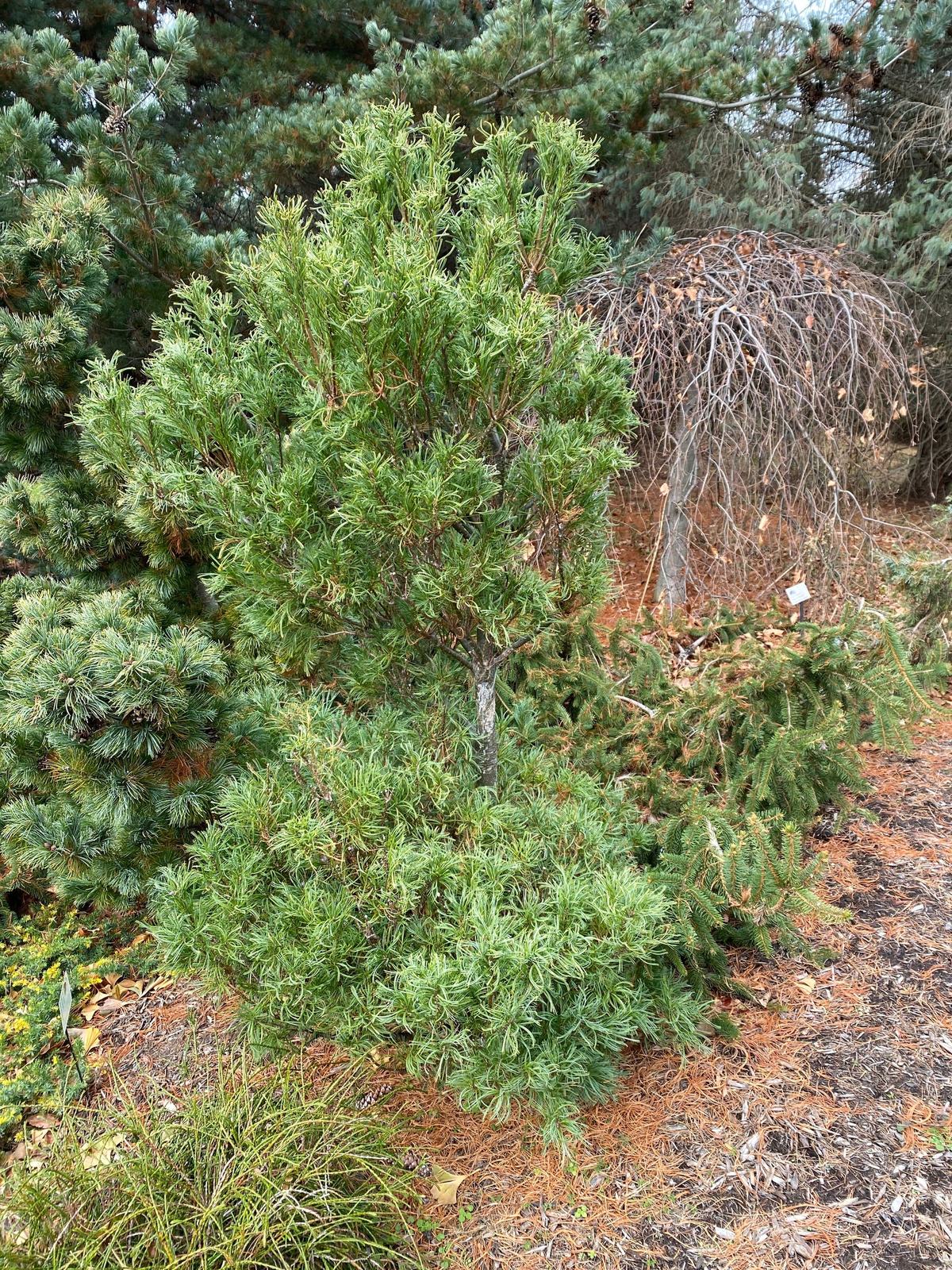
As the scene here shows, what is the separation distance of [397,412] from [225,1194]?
5.39 ft

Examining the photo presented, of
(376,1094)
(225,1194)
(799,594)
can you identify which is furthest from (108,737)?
(799,594)

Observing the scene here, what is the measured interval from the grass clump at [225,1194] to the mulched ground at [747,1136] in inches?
6.0

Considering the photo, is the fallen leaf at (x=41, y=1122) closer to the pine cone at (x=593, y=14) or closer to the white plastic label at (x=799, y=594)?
the white plastic label at (x=799, y=594)

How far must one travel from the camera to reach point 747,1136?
5.77ft

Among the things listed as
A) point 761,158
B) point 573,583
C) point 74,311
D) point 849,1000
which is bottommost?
point 849,1000

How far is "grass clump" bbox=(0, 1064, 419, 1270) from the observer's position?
1319 millimetres

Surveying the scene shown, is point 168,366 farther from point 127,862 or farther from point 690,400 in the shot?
point 690,400

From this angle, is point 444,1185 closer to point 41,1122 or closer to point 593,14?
point 41,1122

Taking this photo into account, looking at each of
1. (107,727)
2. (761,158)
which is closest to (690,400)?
(761,158)

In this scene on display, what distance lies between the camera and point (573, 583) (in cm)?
179

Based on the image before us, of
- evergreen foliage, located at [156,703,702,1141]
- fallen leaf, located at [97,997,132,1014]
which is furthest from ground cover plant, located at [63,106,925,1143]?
fallen leaf, located at [97,997,132,1014]

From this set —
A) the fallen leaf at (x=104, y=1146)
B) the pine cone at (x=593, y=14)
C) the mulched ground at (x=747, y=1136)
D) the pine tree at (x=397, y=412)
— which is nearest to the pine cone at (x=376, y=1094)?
the mulched ground at (x=747, y=1136)

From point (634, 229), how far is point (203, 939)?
5261mm

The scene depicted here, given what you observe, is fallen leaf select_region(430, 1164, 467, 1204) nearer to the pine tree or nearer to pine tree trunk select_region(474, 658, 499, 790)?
pine tree trunk select_region(474, 658, 499, 790)
